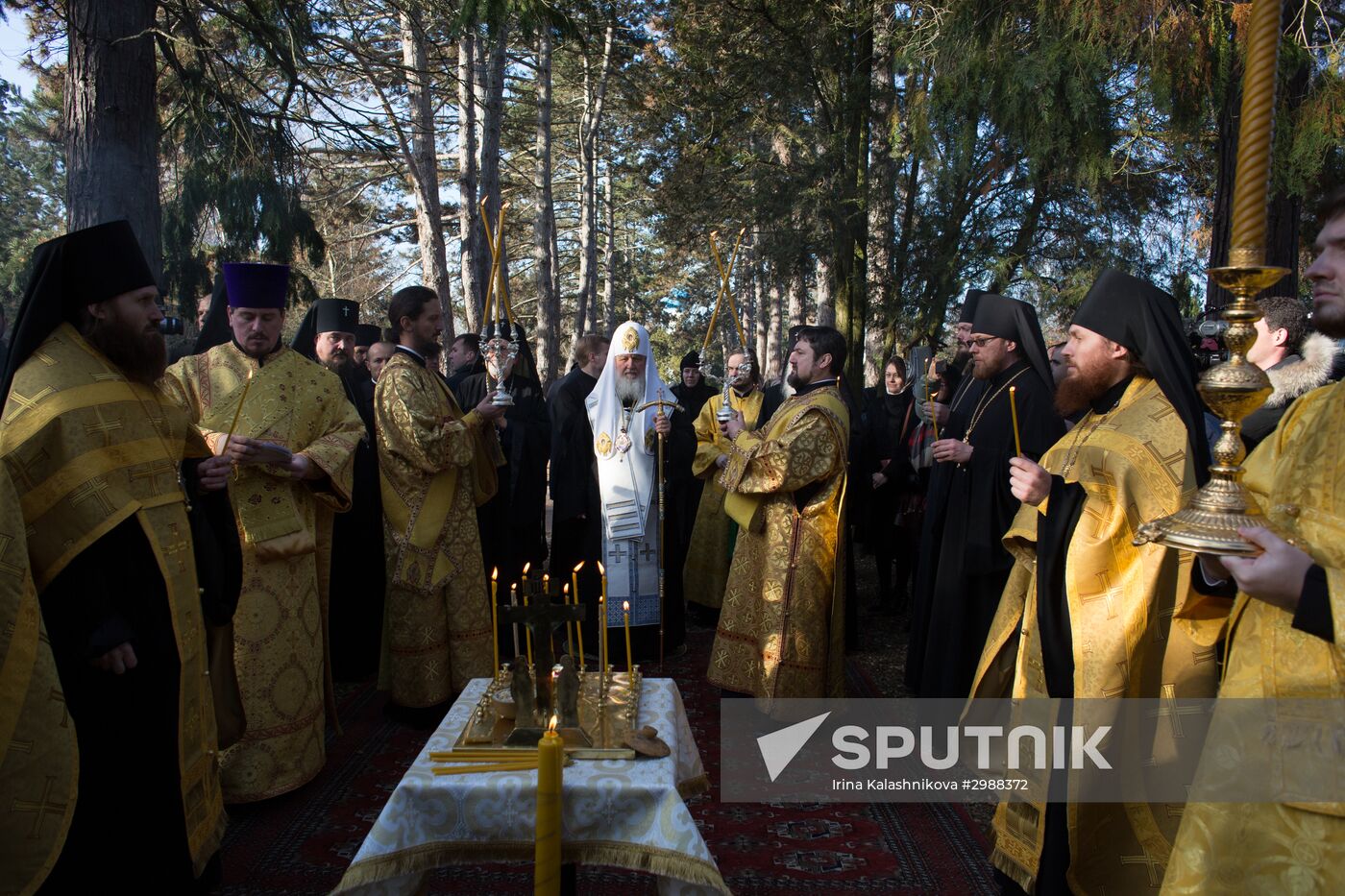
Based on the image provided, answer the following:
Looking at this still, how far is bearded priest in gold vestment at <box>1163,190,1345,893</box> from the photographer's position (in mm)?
1487

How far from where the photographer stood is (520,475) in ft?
21.4

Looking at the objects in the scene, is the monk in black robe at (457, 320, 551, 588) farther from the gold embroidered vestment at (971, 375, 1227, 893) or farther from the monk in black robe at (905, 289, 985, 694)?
the gold embroidered vestment at (971, 375, 1227, 893)

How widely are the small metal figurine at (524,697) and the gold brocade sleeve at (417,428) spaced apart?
89.4 inches

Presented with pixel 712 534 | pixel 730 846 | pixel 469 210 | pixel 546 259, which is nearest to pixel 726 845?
pixel 730 846

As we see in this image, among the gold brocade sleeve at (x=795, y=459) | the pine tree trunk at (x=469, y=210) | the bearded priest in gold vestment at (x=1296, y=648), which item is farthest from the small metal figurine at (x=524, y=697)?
the pine tree trunk at (x=469, y=210)

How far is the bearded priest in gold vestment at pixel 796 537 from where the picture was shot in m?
4.56

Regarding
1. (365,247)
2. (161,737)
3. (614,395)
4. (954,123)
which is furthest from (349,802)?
(365,247)

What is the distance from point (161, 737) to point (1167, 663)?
9.97 feet

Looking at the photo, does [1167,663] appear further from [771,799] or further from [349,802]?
[349,802]

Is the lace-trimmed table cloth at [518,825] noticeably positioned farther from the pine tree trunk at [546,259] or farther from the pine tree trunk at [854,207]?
the pine tree trunk at [546,259]

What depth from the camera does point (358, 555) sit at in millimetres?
5902

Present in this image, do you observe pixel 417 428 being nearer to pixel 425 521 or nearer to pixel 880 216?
pixel 425 521

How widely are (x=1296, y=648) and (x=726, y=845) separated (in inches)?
94.7

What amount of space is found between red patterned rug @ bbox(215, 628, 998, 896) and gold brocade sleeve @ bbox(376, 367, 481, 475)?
58.3 inches
